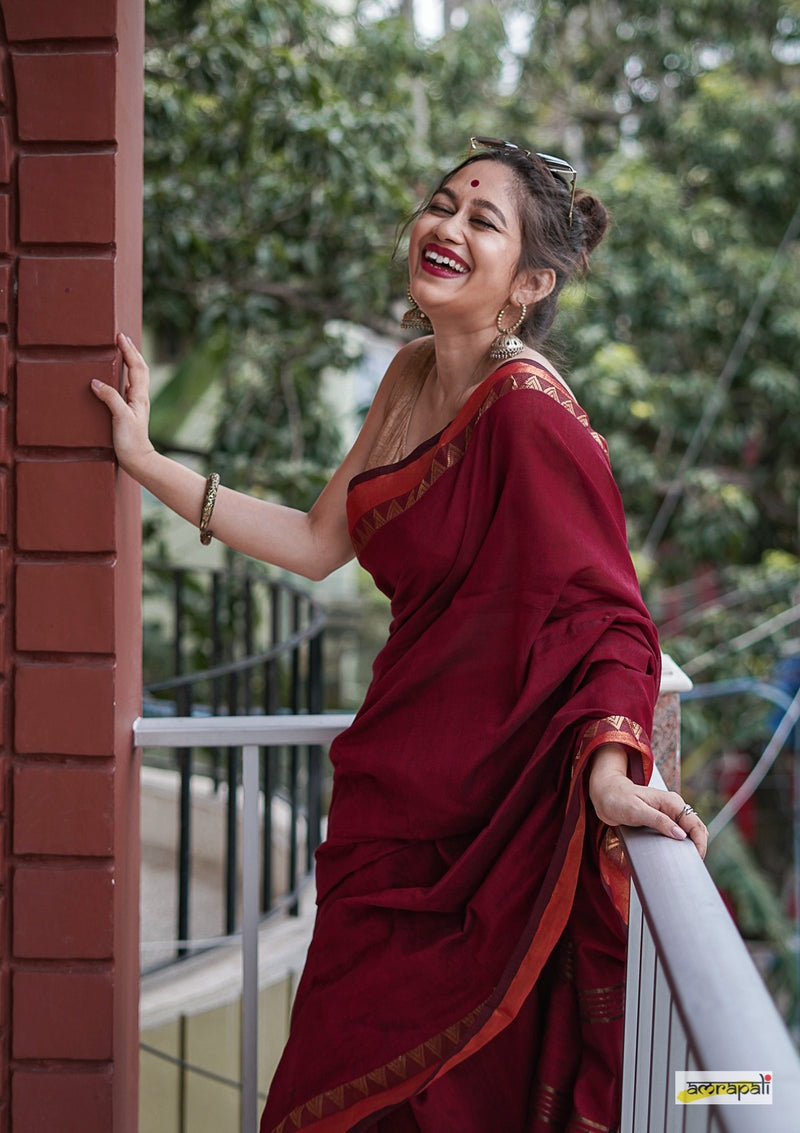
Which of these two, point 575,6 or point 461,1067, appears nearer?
point 461,1067

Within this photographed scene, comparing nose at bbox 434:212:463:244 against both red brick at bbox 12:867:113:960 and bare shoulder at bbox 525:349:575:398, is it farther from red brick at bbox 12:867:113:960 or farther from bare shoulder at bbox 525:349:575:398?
red brick at bbox 12:867:113:960

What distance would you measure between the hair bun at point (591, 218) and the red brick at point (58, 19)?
2.04 feet

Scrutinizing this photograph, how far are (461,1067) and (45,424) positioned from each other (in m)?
0.91

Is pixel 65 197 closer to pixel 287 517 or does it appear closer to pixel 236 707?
pixel 287 517

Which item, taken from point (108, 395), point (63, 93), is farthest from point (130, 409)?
point (63, 93)

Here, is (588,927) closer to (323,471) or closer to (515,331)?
(515,331)

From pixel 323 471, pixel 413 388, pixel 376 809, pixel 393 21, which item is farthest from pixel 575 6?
pixel 376 809

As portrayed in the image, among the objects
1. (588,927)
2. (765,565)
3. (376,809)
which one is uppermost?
(765,565)

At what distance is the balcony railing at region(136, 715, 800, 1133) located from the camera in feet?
2.22

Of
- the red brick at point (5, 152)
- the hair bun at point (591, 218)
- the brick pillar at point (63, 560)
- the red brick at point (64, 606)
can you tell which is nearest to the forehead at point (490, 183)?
the hair bun at point (591, 218)

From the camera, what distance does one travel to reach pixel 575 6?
23.3 feet

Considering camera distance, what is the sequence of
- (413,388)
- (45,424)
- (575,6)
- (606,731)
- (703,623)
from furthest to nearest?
(575,6)
(703,623)
(413,388)
(45,424)
(606,731)

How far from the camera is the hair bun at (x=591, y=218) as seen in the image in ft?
5.14

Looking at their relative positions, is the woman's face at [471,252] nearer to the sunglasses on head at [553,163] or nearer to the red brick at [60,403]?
the sunglasses on head at [553,163]
